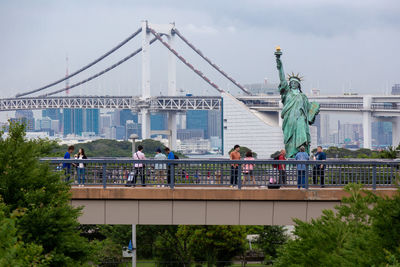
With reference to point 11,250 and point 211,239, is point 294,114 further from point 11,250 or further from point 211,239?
point 11,250

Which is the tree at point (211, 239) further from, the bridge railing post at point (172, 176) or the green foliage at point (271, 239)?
the bridge railing post at point (172, 176)

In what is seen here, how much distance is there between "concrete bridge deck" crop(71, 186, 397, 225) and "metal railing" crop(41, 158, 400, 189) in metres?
0.27

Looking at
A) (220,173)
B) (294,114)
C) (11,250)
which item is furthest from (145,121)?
(11,250)

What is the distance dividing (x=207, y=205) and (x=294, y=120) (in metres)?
12.6

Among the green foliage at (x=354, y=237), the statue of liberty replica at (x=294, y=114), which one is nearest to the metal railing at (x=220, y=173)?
the green foliage at (x=354, y=237)

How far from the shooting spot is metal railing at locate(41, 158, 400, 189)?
48.2 feet

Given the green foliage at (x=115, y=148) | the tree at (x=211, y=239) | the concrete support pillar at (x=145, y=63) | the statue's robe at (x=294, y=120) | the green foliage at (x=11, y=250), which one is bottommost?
the tree at (x=211, y=239)

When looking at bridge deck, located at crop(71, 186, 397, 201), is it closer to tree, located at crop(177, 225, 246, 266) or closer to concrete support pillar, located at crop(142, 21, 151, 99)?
tree, located at crop(177, 225, 246, 266)

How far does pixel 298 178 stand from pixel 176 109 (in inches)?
4370

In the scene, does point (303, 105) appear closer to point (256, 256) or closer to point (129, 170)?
point (129, 170)

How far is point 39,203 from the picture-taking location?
38.6 feet

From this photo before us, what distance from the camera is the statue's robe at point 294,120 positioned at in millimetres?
26188

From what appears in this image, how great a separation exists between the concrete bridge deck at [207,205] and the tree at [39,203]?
1971mm

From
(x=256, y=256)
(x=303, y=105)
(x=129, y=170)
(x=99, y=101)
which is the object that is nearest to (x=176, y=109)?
(x=99, y=101)
